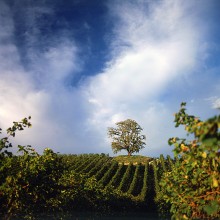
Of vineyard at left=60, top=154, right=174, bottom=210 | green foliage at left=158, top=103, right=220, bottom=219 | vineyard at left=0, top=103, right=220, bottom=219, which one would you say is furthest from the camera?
vineyard at left=60, top=154, right=174, bottom=210

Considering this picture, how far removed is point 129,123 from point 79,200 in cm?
5605

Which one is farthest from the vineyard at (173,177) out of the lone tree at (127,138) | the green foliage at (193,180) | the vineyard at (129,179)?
the lone tree at (127,138)

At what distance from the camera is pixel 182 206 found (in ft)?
23.1

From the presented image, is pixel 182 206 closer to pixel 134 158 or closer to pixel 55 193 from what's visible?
pixel 55 193

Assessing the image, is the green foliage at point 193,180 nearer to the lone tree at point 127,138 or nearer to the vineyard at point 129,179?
the vineyard at point 129,179

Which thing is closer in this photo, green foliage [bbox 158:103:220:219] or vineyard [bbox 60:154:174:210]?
green foliage [bbox 158:103:220:219]

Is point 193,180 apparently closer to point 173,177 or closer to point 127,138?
point 173,177

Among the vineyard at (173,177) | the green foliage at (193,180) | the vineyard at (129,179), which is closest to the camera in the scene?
Result: the vineyard at (173,177)

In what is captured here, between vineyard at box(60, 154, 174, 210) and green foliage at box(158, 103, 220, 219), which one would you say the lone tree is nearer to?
vineyard at box(60, 154, 174, 210)

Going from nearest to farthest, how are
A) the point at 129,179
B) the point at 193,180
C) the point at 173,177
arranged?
the point at 193,180 < the point at 173,177 < the point at 129,179

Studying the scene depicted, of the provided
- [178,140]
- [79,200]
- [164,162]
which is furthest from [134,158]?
[178,140]

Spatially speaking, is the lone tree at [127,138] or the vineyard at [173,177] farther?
the lone tree at [127,138]

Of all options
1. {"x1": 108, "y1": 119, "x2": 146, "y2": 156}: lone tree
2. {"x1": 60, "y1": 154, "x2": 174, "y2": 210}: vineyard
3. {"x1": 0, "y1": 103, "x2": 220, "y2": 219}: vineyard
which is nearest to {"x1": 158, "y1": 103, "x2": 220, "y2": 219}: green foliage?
{"x1": 0, "y1": 103, "x2": 220, "y2": 219}: vineyard

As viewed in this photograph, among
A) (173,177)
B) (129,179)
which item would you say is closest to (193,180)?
(173,177)
